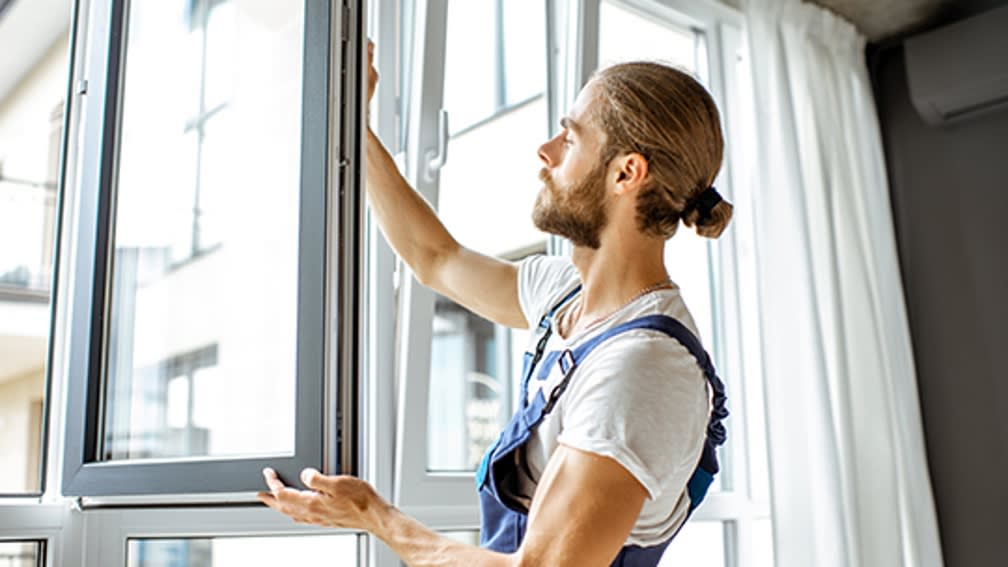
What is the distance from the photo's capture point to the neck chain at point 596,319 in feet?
5.01

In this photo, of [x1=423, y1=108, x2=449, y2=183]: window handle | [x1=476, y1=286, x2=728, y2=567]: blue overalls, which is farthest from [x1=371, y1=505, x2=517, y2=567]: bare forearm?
[x1=423, y1=108, x2=449, y2=183]: window handle

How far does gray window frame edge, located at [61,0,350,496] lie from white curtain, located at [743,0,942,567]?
163cm

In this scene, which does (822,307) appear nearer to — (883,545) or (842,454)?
(842,454)

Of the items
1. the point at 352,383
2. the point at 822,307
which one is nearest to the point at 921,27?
the point at 822,307

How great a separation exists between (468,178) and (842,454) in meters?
1.27

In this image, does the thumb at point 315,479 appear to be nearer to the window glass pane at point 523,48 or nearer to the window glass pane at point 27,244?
the window glass pane at point 27,244

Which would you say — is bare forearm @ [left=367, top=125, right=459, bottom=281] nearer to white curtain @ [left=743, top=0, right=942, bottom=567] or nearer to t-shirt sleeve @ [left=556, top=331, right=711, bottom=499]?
t-shirt sleeve @ [left=556, top=331, right=711, bottom=499]

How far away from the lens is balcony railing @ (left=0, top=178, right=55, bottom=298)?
191cm

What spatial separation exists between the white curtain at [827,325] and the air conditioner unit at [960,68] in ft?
0.67

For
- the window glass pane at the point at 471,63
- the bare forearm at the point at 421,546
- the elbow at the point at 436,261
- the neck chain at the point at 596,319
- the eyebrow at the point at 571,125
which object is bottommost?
the bare forearm at the point at 421,546

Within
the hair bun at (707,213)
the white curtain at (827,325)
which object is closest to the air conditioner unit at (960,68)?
the white curtain at (827,325)

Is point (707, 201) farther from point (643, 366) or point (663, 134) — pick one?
point (643, 366)

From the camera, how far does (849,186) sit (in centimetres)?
310

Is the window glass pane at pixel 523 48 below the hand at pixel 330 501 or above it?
above
